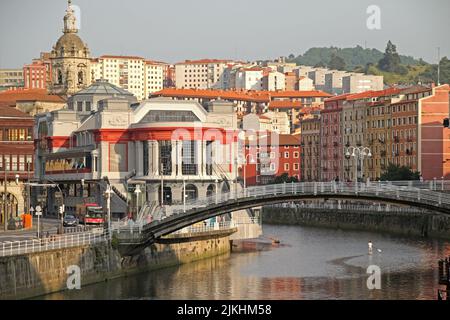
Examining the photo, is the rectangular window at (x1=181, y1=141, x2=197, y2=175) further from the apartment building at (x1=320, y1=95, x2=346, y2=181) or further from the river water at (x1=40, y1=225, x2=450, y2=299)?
the apartment building at (x1=320, y1=95, x2=346, y2=181)

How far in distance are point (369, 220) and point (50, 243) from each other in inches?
2296

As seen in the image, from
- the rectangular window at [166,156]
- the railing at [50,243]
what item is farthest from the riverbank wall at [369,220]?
Result: the railing at [50,243]

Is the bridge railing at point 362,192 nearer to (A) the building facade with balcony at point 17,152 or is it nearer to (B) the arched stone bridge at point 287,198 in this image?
(B) the arched stone bridge at point 287,198

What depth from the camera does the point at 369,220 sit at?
117688 millimetres

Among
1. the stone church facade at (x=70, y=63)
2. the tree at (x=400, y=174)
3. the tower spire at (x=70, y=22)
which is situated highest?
the tower spire at (x=70, y=22)

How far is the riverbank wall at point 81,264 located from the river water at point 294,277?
26.4 inches

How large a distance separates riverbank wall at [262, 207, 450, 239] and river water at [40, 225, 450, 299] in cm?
1015

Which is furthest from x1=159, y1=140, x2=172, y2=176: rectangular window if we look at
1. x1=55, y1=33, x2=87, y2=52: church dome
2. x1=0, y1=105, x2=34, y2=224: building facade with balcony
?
x1=55, y1=33, x2=87, y2=52: church dome

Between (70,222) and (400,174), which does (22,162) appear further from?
(400,174)

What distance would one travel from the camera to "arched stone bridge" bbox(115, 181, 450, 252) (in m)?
64.6

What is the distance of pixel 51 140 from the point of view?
118312 millimetres

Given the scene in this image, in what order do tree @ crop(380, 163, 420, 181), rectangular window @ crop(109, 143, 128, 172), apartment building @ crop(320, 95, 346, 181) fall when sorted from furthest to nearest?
apartment building @ crop(320, 95, 346, 181) < tree @ crop(380, 163, 420, 181) < rectangular window @ crop(109, 143, 128, 172)

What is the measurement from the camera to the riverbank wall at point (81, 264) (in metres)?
57.5
